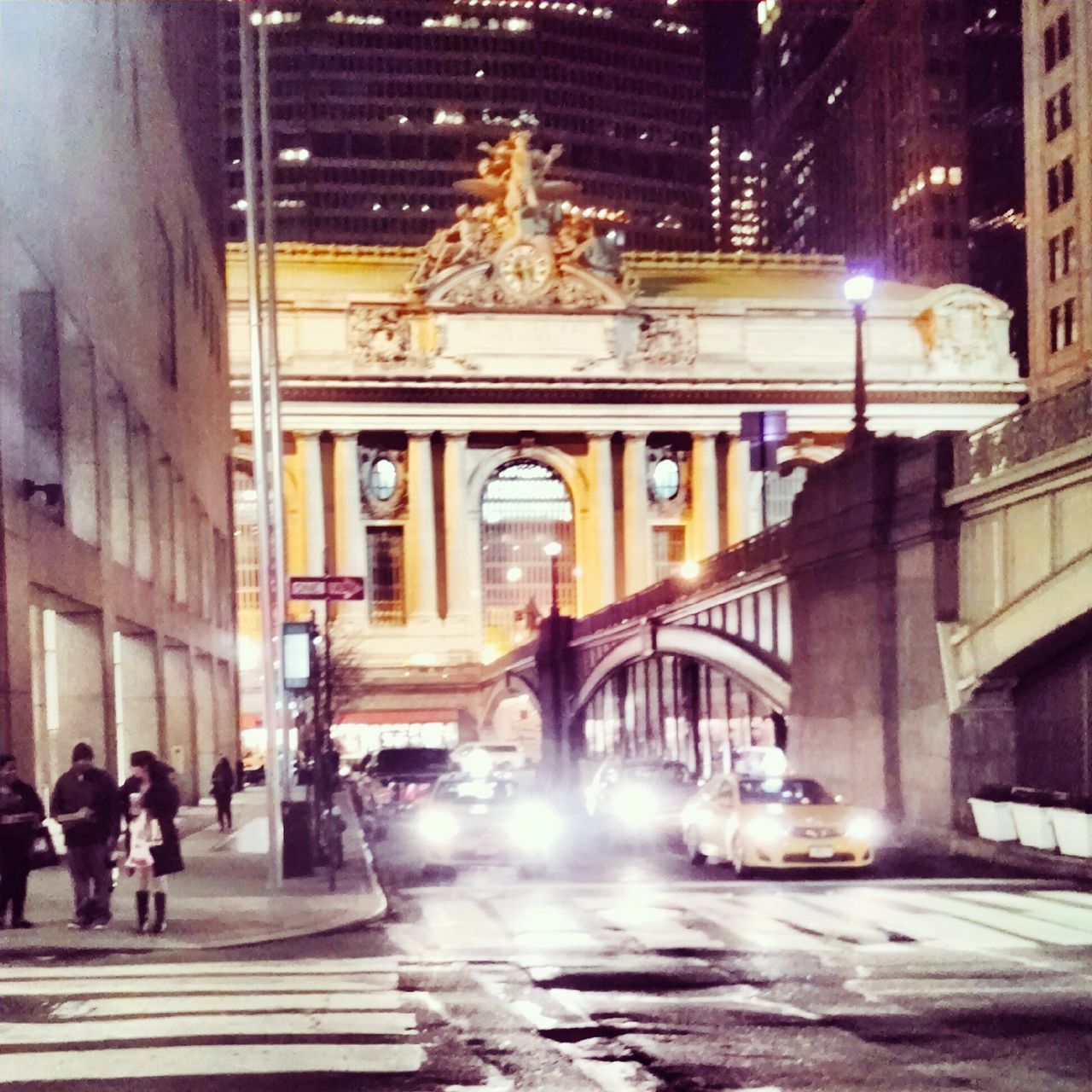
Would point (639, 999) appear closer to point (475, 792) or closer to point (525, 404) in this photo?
point (475, 792)

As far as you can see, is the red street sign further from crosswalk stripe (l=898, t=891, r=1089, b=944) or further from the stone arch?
the stone arch

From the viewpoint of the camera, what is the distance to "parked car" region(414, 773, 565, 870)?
2439 centimetres

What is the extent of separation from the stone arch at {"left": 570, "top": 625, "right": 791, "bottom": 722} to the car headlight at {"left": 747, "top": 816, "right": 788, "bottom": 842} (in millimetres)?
12001

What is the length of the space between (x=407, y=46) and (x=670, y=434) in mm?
60457

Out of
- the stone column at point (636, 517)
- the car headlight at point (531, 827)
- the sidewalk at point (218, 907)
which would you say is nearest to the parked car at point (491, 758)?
the car headlight at point (531, 827)

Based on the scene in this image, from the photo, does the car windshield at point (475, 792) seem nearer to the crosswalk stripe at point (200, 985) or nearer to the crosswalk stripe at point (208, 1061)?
the crosswalk stripe at point (200, 985)

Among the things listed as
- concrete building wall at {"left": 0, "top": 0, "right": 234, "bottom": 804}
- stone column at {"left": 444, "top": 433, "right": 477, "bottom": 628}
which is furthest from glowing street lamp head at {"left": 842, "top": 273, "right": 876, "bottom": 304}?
stone column at {"left": 444, "top": 433, "right": 477, "bottom": 628}

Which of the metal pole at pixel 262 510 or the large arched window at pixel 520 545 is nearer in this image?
the metal pole at pixel 262 510

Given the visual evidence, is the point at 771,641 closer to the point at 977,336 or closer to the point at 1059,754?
the point at 1059,754

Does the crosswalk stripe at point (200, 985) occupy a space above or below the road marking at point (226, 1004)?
below

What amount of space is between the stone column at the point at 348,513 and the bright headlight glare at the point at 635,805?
51.9 m

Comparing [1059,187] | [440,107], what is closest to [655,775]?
[1059,187]

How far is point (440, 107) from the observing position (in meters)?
130

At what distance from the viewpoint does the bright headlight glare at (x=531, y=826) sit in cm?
2484
